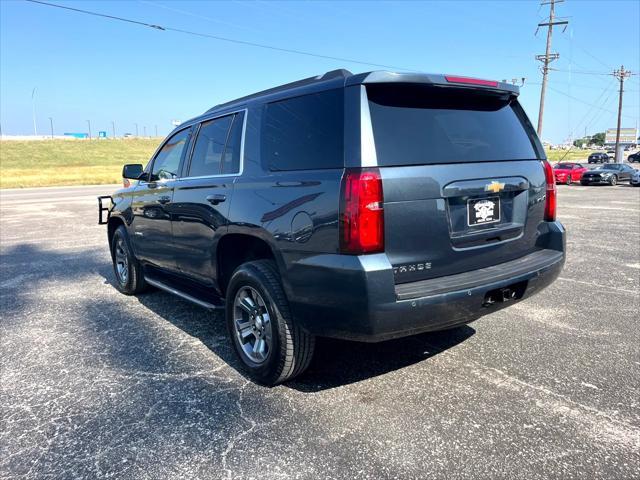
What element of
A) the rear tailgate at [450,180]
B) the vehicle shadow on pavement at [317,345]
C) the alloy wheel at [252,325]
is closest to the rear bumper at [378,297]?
the rear tailgate at [450,180]

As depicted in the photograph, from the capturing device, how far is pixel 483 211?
3041 mm

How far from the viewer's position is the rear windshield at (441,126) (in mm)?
2795

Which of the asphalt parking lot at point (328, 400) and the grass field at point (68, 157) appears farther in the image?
the grass field at point (68, 157)

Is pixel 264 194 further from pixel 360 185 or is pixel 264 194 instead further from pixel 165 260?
pixel 165 260

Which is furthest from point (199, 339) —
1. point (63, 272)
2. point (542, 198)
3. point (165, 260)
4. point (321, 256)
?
point (63, 272)

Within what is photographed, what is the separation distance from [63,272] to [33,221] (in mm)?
7052

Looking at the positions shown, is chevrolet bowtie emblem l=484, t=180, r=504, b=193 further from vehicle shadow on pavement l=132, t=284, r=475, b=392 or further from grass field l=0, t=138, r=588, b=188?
grass field l=0, t=138, r=588, b=188

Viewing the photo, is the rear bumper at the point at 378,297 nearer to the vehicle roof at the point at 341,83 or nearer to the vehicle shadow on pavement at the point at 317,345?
the vehicle shadow on pavement at the point at 317,345

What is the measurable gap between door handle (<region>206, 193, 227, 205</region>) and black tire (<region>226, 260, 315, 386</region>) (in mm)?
579

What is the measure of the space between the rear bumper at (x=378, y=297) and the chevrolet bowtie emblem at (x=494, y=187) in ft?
1.65

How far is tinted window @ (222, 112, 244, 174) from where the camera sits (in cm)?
365

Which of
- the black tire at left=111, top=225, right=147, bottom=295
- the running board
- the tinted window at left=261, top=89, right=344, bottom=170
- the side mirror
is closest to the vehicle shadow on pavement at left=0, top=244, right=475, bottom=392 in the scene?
the black tire at left=111, top=225, right=147, bottom=295

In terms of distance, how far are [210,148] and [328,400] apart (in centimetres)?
228

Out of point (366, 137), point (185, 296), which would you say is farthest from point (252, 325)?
point (366, 137)
